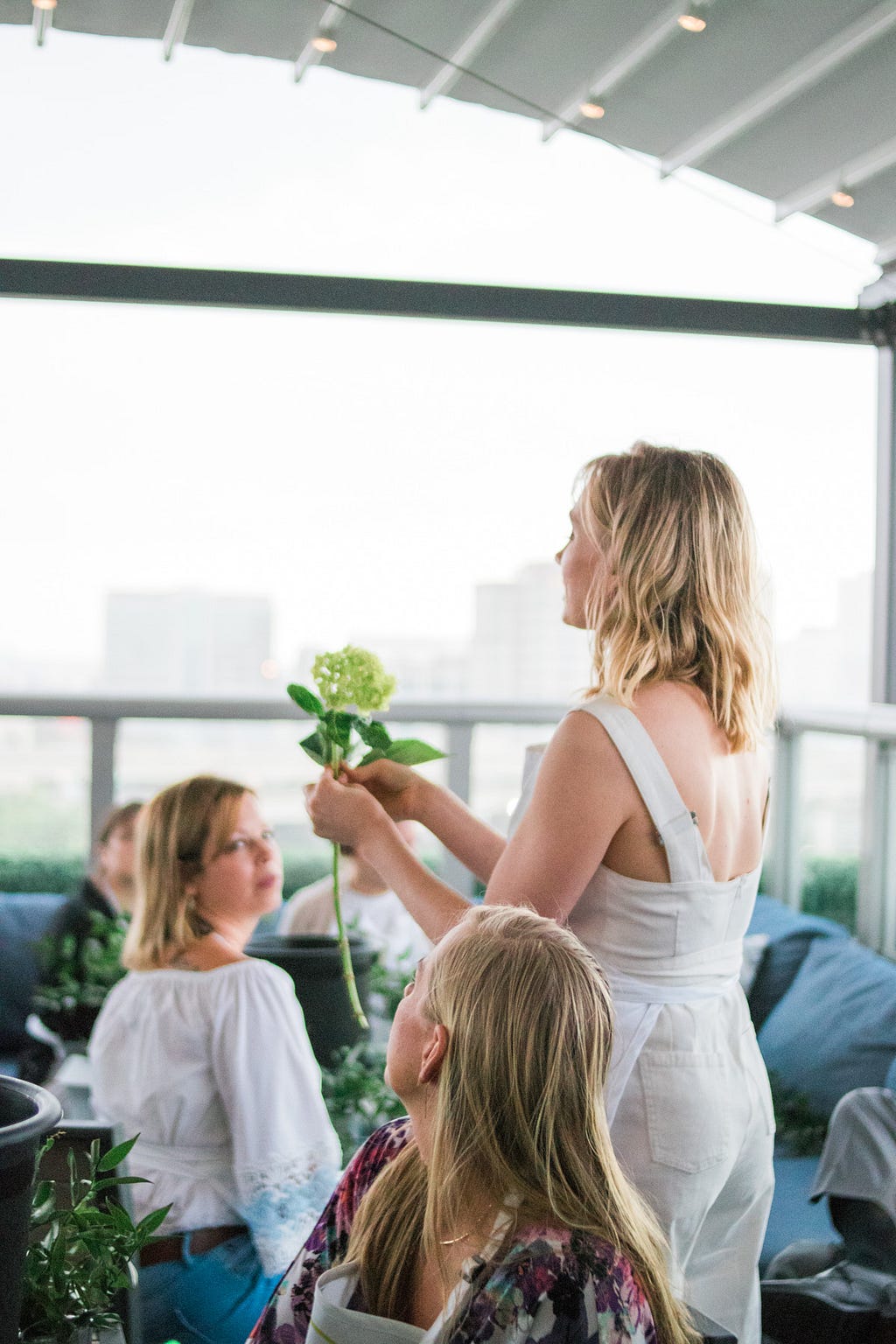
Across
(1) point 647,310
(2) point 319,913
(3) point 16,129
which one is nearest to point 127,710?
(2) point 319,913

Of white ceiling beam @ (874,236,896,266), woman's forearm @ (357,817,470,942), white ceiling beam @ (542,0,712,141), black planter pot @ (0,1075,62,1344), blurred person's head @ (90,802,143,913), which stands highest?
white ceiling beam @ (542,0,712,141)

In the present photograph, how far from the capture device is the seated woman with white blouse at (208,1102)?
62.4 inches

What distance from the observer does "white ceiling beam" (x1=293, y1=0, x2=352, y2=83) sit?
2.17m

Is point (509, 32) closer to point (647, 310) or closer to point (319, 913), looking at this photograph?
point (647, 310)

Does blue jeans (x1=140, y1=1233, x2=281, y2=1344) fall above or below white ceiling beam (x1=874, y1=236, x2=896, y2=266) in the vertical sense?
below

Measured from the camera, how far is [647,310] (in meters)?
2.38

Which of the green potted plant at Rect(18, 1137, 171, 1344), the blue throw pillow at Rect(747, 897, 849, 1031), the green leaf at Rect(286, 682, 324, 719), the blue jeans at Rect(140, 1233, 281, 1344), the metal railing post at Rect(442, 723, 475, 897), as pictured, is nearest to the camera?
the green potted plant at Rect(18, 1137, 171, 1344)

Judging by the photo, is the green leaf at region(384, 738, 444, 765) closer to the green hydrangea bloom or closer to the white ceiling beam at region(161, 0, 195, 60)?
the green hydrangea bloom

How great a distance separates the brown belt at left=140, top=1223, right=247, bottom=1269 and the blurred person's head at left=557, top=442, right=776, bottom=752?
976mm

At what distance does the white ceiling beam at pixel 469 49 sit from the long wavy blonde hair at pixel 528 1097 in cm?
176

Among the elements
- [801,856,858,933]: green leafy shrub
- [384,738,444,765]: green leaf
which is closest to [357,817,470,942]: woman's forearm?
[384,738,444,765]: green leaf

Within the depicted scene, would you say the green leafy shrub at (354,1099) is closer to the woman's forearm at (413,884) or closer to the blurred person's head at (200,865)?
the blurred person's head at (200,865)

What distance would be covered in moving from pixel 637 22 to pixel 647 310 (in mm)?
522

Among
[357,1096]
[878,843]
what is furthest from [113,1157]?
[878,843]
